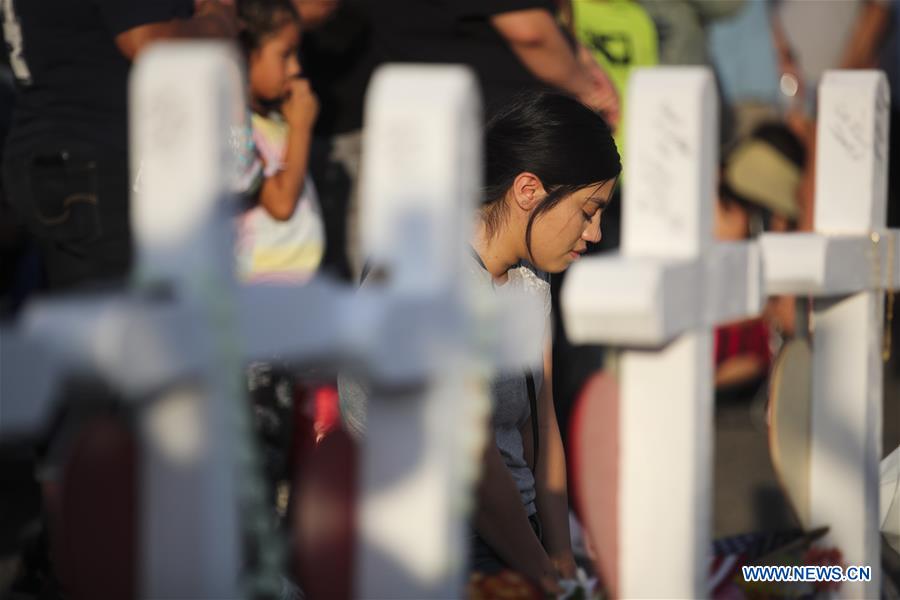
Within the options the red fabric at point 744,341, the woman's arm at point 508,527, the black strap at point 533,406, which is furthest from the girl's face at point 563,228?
the red fabric at point 744,341

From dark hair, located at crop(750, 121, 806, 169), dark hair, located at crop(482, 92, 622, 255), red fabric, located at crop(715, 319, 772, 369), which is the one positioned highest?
dark hair, located at crop(482, 92, 622, 255)

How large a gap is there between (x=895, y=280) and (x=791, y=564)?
1.59 feet

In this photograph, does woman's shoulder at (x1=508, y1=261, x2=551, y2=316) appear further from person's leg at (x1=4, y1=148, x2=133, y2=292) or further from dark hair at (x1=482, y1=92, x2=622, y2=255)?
person's leg at (x1=4, y1=148, x2=133, y2=292)

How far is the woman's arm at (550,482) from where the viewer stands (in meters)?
2.47

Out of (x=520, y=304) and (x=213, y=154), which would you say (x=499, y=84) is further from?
(x=213, y=154)

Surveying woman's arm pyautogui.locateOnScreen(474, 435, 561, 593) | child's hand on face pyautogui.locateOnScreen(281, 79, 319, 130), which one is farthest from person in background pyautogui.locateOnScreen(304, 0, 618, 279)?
woman's arm pyautogui.locateOnScreen(474, 435, 561, 593)

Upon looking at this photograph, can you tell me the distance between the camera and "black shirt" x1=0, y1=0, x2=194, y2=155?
293 centimetres

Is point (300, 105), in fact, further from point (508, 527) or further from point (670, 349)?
point (670, 349)

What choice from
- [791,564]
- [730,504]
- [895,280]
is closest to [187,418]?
[791,564]

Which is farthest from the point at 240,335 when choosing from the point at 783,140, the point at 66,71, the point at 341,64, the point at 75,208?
the point at 783,140

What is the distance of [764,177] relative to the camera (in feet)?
17.7

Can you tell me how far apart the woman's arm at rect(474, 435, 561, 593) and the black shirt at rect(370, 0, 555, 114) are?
1494 millimetres

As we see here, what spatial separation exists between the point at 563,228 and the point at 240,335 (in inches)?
55.9

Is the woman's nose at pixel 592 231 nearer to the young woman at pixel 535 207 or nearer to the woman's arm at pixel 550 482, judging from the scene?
the young woman at pixel 535 207
